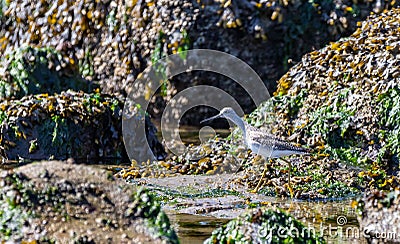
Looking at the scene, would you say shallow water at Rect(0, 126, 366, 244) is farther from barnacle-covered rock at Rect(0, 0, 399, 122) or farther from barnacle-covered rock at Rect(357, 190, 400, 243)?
barnacle-covered rock at Rect(0, 0, 399, 122)

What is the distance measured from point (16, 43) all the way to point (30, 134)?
3.97 meters

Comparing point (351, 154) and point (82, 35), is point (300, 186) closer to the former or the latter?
point (351, 154)

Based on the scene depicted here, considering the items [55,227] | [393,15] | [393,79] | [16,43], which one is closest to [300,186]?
[393,79]

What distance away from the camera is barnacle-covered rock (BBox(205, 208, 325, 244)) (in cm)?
470

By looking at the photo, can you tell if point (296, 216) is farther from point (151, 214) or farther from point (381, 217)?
point (151, 214)

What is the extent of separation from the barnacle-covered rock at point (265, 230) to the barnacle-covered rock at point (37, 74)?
5.85 metres

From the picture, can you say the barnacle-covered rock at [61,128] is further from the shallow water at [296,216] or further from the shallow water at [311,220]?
the shallow water at [311,220]

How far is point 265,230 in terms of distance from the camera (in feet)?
15.4

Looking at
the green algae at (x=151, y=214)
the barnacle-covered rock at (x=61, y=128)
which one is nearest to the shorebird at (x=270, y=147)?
the barnacle-covered rock at (x=61, y=128)

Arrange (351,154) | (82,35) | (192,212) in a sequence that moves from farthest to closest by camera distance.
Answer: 1. (82,35)
2. (351,154)
3. (192,212)

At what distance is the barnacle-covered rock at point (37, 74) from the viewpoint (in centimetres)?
1012

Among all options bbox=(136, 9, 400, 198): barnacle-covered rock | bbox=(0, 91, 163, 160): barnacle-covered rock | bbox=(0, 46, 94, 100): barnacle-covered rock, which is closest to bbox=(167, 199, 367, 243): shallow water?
bbox=(136, 9, 400, 198): barnacle-covered rock

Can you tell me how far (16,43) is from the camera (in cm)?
1239

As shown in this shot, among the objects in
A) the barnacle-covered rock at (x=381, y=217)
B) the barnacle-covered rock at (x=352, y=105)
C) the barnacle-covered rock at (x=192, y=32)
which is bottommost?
the barnacle-covered rock at (x=381, y=217)
